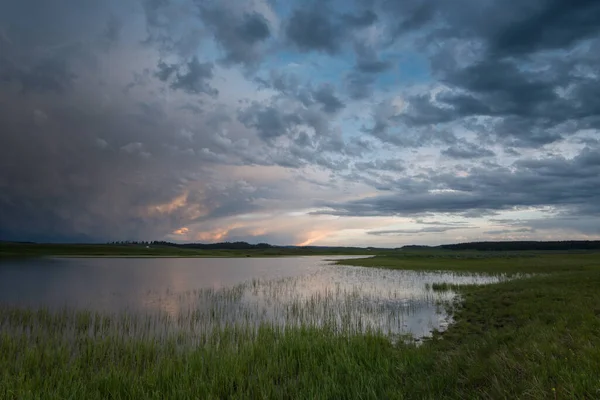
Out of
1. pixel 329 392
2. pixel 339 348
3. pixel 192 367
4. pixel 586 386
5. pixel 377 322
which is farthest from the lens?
pixel 377 322

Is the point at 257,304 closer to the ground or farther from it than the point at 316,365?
closer to the ground

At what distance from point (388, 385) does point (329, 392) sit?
188 centimetres

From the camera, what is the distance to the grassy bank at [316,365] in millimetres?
7562

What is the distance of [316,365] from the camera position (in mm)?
11477

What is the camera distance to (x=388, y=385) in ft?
31.5

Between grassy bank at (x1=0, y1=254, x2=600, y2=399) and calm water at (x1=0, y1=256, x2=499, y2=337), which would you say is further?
calm water at (x1=0, y1=256, x2=499, y2=337)

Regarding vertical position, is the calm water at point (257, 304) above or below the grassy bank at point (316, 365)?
below

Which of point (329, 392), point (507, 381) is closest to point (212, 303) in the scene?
point (329, 392)

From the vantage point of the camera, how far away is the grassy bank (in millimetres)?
7562

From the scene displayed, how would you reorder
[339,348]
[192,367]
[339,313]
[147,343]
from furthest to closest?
1. [339,313]
2. [147,343]
3. [339,348]
4. [192,367]

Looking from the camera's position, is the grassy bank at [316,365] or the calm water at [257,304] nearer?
the grassy bank at [316,365]

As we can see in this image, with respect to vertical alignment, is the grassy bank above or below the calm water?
above

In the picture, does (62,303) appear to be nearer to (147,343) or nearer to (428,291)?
(147,343)

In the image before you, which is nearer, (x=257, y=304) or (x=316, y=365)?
(x=316, y=365)
